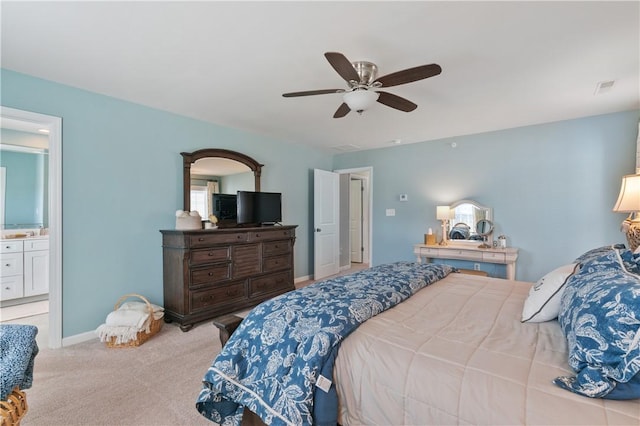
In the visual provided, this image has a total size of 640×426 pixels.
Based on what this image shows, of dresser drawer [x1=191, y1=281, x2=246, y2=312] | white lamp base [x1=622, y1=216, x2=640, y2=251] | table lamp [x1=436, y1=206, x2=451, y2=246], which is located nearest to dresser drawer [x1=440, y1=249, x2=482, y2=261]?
table lamp [x1=436, y1=206, x2=451, y2=246]

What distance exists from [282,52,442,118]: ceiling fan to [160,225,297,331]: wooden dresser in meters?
1.91

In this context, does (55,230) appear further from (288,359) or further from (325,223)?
(325,223)

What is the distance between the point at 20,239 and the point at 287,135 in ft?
12.8

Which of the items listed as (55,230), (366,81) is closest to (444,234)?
(366,81)

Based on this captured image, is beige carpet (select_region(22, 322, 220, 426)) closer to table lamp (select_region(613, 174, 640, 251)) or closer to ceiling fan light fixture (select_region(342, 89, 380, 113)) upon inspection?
ceiling fan light fixture (select_region(342, 89, 380, 113))

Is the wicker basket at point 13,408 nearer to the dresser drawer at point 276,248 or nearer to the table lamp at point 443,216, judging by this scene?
the dresser drawer at point 276,248

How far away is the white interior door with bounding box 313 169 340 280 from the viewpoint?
534 centimetres

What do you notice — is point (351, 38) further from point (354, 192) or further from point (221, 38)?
point (354, 192)

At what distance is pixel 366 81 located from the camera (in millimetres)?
2475

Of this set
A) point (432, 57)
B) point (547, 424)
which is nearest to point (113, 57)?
point (432, 57)

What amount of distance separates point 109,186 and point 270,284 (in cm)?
221

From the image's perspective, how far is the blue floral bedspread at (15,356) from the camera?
117 centimetres

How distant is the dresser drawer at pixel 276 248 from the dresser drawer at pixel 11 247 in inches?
129

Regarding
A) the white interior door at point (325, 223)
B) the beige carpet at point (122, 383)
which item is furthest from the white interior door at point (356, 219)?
the beige carpet at point (122, 383)
